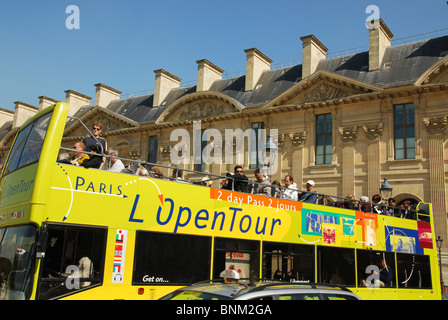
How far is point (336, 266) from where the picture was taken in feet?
35.1

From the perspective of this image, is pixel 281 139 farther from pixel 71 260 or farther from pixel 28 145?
pixel 71 260

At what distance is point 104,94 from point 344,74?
73.2ft

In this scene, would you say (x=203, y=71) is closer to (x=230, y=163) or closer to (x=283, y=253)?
(x=230, y=163)

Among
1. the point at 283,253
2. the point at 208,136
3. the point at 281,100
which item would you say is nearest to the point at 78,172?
the point at 283,253

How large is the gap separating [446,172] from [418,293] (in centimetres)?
1224

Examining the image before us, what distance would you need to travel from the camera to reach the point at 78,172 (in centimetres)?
722

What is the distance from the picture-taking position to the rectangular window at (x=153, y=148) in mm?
35094

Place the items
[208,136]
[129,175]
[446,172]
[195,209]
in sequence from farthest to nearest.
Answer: [208,136], [446,172], [195,209], [129,175]

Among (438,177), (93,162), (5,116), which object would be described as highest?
(5,116)

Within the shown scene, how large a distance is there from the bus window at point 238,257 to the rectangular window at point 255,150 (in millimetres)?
19554

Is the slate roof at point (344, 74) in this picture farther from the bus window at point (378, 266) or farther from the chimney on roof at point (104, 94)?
the bus window at point (378, 266)

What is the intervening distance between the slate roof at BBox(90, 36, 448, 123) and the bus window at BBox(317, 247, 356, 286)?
1637 centimetres

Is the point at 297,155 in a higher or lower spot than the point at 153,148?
lower

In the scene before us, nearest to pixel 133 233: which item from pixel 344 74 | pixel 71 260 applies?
pixel 71 260
